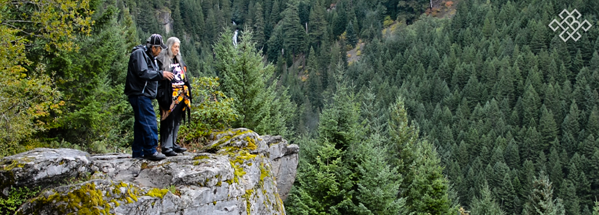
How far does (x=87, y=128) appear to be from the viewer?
18.2 meters

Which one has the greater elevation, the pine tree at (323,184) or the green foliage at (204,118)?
the green foliage at (204,118)

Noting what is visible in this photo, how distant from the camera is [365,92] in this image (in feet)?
118

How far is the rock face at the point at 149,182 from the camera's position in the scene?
6844 millimetres

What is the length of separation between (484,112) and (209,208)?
97968 mm

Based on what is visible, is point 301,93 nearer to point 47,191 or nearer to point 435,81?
point 435,81

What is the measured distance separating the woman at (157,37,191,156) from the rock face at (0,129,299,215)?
0.65 meters

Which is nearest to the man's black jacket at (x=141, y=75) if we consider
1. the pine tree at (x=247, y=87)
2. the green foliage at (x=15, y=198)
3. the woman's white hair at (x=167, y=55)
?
the woman's white hair at (x=167, y=55)

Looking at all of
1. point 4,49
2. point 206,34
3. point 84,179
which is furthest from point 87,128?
point 206,34

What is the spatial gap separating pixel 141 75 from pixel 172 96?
1.08 m

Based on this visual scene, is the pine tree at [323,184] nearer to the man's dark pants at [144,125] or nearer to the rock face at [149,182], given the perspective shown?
the rock face at [149,182]

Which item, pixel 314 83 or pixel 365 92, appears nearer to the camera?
pixel 365 92

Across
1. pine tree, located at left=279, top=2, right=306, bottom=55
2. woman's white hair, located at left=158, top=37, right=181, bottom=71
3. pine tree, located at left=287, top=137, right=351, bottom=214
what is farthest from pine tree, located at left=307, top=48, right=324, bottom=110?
woman's white hair, located at left=158, top=37, right=181, bottom=71

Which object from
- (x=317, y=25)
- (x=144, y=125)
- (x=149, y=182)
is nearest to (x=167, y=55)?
(x=144, y=125)

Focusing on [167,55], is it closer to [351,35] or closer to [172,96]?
[172,96]
